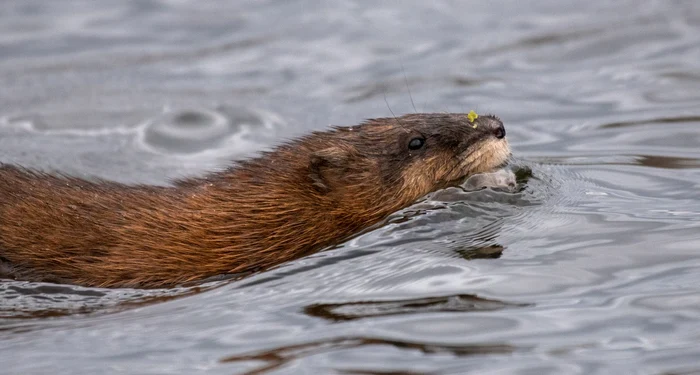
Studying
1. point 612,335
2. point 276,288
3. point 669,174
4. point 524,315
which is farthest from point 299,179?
point 669,174

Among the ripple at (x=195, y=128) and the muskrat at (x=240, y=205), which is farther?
the ripple at (x=195, y=128)

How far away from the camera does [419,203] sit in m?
8.89

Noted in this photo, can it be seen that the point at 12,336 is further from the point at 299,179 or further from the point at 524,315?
the point at 524,315

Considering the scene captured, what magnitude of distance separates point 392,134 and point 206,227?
1729 millimetres

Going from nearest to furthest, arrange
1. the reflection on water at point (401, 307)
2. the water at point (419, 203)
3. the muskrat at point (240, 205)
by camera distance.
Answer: the water at point (419, 203)
the reflection on water at point (401, 307)
the muskrat at point (240, 205)

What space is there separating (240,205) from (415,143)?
58.4 inches

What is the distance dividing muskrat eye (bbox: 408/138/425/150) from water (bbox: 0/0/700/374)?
17.8 inches

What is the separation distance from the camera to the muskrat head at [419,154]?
8.85 m

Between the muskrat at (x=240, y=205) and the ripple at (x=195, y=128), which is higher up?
the ripple at (x=195, y=128)

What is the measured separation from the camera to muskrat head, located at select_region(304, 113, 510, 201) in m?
8.85

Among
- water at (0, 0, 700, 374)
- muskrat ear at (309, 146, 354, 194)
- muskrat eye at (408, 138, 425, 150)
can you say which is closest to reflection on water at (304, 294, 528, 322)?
water at (0, 0, 700, 374)

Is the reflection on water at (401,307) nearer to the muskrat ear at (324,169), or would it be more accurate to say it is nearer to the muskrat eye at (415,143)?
the muskrat ear at (324,169)

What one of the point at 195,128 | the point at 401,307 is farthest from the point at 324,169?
the point at 195,128

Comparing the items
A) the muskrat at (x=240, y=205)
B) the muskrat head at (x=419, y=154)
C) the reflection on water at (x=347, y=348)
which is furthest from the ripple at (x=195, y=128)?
the reflection on water at (x=347, y=348)
